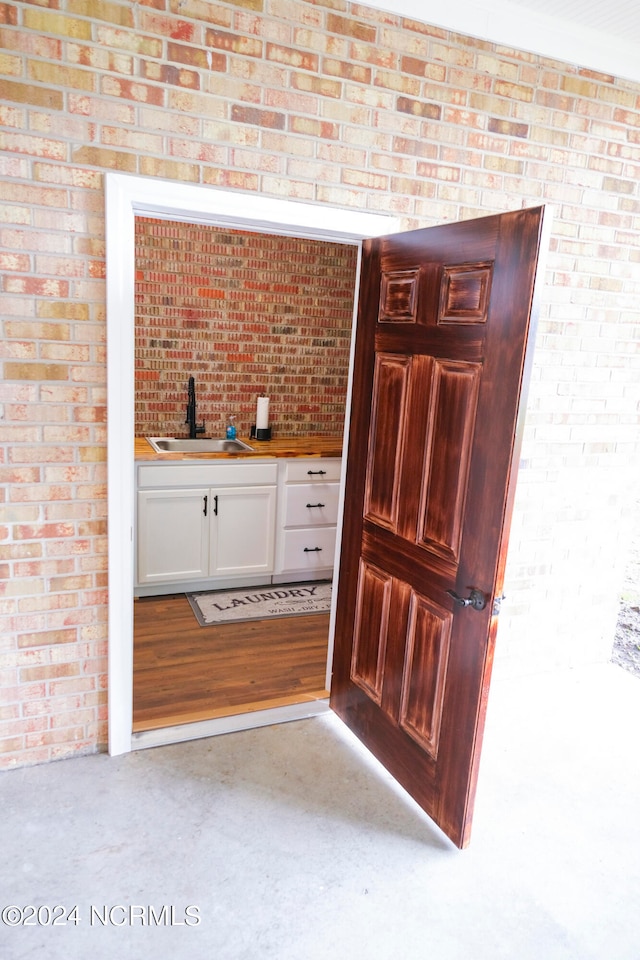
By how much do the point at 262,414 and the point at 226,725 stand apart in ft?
7.14

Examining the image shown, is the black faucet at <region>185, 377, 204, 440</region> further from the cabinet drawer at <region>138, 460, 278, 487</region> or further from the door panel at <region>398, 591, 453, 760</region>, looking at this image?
the door panel at <region>398, 591, 453, 760</region>

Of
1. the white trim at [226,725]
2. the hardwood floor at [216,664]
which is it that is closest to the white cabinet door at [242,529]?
the hardwood floor at [216,664]

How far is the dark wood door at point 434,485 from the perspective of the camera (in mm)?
1947

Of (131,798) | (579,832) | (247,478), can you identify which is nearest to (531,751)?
Result: (579,832)

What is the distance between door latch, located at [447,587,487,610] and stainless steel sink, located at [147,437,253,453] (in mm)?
2266

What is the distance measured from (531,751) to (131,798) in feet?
5.39

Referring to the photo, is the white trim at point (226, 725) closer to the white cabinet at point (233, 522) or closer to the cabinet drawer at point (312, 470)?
the white cabinet at point (233, 522)

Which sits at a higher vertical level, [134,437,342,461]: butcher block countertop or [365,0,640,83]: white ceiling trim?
[365,0,640,83]: white ceiling trim

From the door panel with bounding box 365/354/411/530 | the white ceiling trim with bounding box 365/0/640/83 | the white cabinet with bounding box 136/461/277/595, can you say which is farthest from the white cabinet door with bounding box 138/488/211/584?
the white ceiling trim with bounding box 365/0/640/83

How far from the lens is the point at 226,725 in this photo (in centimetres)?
278

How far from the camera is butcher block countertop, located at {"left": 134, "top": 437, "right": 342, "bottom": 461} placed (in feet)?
12.4

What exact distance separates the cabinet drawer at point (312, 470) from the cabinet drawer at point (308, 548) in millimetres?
343

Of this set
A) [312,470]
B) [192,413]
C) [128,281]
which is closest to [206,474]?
[192,413]

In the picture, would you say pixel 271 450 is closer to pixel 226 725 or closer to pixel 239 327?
pixel 239 327
